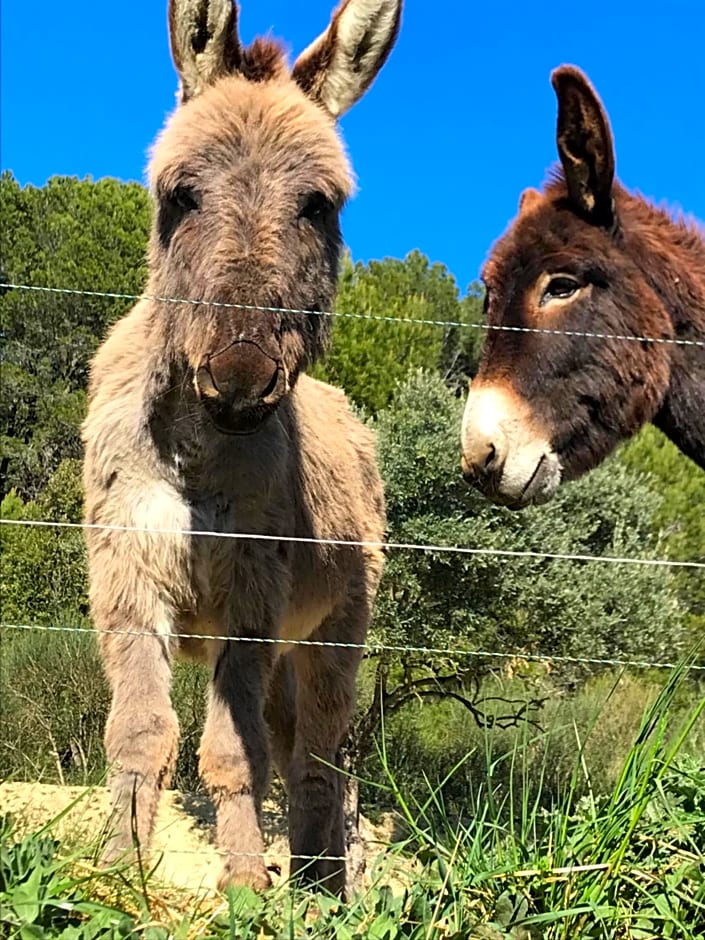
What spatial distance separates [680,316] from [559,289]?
412 mm

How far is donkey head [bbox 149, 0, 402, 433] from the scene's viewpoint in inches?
91.4

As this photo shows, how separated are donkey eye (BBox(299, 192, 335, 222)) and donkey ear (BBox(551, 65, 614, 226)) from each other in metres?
0.75

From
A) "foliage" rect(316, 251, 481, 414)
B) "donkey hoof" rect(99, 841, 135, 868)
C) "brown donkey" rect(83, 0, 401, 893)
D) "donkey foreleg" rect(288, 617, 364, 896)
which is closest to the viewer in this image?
"donkey hoof" rect(99, 841, 135, 868)

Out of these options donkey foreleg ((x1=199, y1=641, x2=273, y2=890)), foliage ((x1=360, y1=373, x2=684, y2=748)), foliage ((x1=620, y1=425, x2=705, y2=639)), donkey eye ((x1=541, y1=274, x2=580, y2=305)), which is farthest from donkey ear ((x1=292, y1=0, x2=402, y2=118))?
foliage ((x1=620, y1=425, x2=705, y2=639))

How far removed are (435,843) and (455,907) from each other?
189 mm

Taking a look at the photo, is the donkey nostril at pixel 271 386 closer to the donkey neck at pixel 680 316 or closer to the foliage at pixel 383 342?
the donkey neck at pixel 680 316

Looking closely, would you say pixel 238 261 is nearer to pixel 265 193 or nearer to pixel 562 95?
pixel 265 193

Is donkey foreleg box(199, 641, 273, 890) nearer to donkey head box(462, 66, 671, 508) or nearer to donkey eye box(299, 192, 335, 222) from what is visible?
donkey head box(462, 66, 671, 508)

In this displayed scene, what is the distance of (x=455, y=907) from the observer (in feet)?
6.27

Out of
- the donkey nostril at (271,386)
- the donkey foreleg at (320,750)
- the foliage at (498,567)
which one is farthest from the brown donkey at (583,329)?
the foliage at (498,567)

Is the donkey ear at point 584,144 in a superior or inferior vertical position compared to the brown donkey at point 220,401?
superior

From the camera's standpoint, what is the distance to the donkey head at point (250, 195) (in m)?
2.32

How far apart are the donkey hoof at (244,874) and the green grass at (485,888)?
536 millimetres

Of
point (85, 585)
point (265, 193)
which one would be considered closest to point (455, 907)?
point (265, 193)
